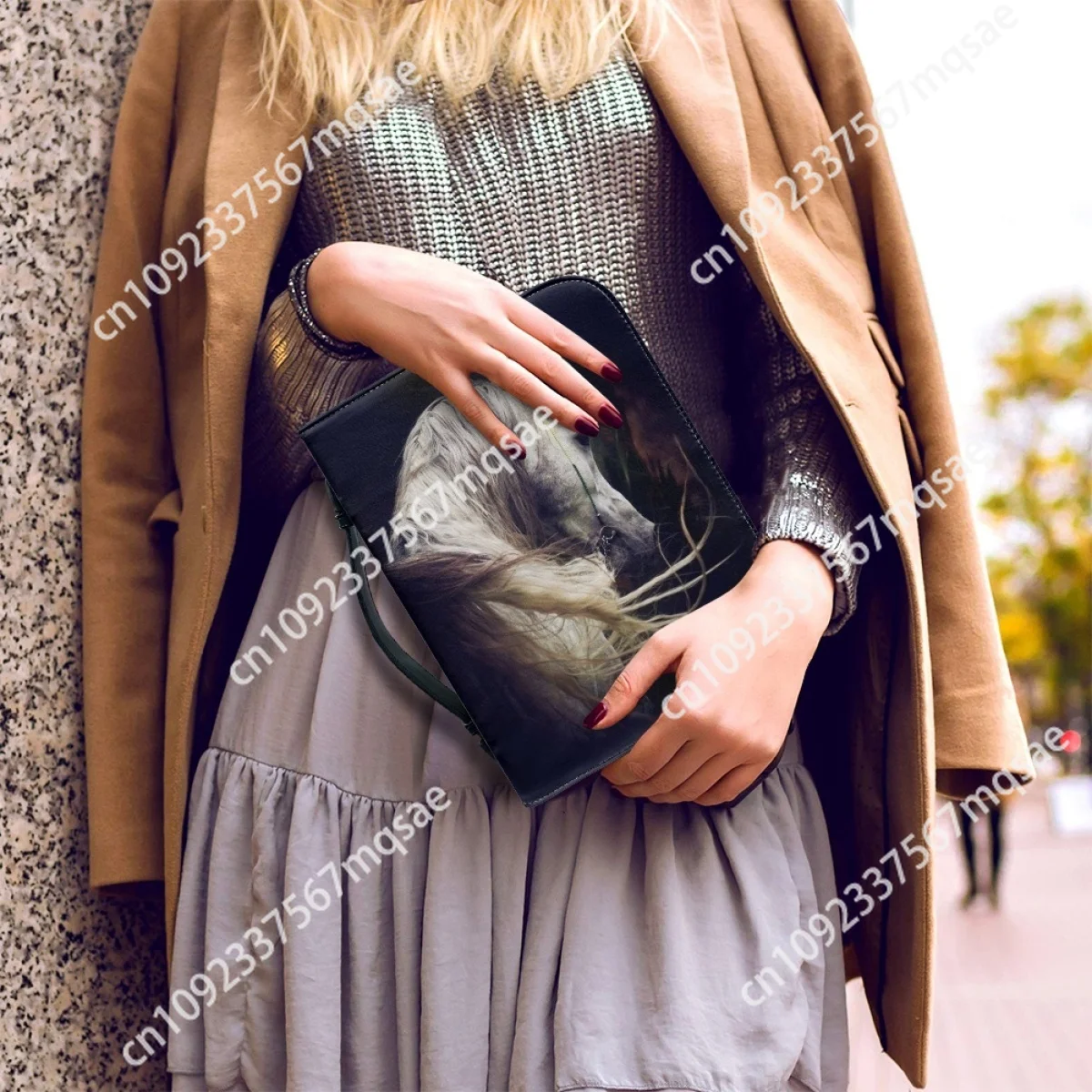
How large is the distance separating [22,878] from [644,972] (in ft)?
1.73

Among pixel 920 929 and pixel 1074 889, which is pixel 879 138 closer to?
pixel 920 929

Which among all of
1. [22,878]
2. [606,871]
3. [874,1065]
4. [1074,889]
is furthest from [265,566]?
[1074,889]

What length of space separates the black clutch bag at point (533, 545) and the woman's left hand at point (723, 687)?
0.06ft

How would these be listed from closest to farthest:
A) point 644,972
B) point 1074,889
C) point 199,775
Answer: point 644,972, point 199,775, point 1074,889

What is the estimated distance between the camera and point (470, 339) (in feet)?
2.76

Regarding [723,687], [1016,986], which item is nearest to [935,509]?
[723,687]

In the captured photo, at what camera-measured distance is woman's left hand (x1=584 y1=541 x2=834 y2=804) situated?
0.79 metres

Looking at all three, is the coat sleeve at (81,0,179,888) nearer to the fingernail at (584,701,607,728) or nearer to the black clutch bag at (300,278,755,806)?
the black clutch bag at (300,278,755,806)

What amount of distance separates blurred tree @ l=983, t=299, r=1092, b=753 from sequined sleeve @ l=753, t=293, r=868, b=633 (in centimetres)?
754

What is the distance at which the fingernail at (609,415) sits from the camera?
0.84 metres

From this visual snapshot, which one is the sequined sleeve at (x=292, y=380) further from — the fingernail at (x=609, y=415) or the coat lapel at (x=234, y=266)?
the fingernail at (x=609, y=415)

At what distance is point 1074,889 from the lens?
802 cm

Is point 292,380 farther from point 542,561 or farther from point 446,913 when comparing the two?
→ point 446,913

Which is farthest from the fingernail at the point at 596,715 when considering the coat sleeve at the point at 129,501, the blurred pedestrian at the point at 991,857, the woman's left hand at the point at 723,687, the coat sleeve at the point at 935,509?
the blurred pedestrian at the point at 991,857
